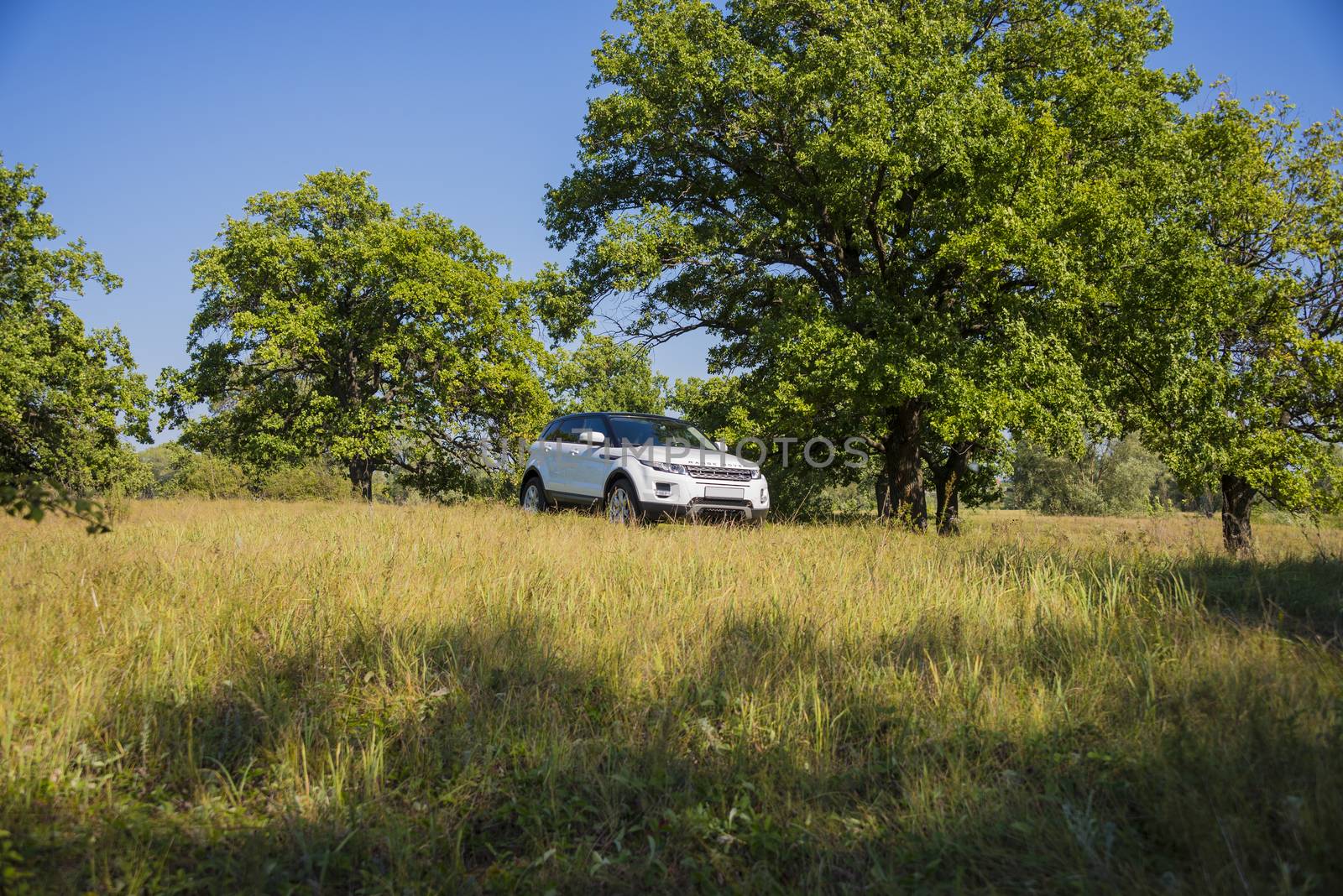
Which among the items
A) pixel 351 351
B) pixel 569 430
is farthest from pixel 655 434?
pixel 351 351

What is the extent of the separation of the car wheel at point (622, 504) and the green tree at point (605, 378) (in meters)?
7.06

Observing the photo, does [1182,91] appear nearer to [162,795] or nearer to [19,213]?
[162,795]

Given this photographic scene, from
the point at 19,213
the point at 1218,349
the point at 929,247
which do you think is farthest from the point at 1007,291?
the point at 19,213

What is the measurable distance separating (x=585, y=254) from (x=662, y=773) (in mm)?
15242

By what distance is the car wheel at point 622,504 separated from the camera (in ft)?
35.0

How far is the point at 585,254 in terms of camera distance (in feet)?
56.7

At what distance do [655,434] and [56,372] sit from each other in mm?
21210

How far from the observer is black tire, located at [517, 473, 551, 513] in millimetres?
13008

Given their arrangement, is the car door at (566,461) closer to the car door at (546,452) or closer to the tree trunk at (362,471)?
the car door at (546,452)

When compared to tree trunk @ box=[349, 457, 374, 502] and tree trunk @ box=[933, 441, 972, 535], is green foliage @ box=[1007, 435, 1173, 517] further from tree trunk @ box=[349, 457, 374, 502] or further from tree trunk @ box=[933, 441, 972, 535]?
tree trunk @ box=[349, 457, 374, 502]

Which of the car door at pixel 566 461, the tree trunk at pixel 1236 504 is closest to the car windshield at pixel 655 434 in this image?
the car door at pixel 566 461

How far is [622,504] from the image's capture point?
11.0 meters

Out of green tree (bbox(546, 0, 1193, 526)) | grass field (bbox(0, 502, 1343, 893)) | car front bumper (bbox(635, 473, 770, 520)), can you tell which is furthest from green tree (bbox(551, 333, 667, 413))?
grass field (bbox(0, 502, 1343, 893))

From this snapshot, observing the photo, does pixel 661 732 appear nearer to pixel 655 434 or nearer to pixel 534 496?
pixel 655 434
